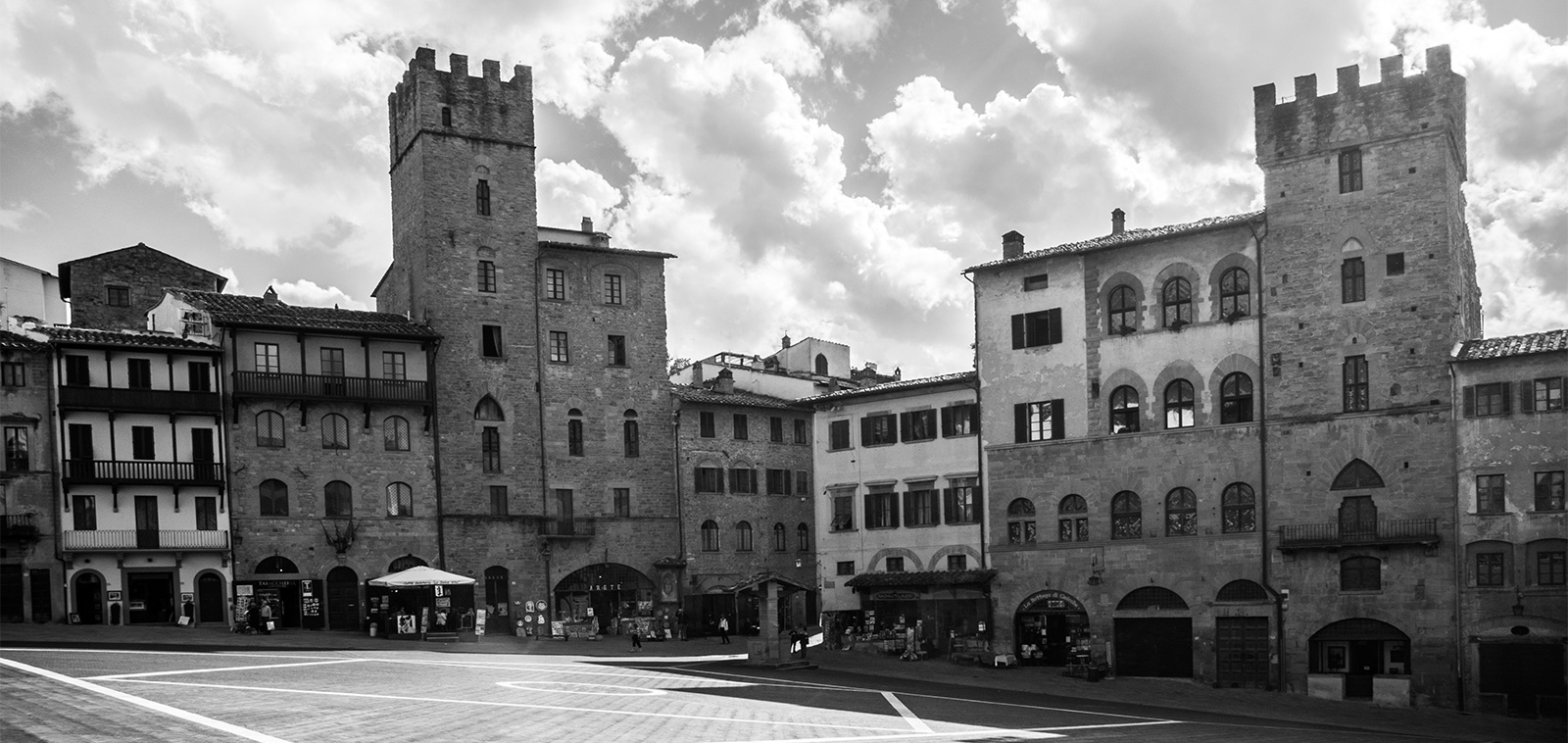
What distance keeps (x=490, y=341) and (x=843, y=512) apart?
18.7 metres

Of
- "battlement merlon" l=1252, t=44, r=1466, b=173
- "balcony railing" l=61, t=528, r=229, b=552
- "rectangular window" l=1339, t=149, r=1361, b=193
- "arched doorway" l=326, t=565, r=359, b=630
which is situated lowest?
"arched doorway" l=326, t=565, r=359, b=630

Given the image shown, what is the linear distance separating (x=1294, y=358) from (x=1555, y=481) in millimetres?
9734

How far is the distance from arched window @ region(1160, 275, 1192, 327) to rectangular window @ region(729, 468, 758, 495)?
1017 inches

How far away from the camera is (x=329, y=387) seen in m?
61.0

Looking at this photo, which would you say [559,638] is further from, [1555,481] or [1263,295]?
[1555,481]

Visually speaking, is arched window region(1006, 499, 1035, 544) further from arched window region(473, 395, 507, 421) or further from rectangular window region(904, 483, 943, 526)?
arched window region(473, 395, 507, 421)

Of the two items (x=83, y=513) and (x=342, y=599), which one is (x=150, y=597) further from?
(x=342, y=599)

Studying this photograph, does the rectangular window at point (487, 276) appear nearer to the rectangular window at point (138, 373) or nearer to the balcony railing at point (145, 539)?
the rectangular window at point (138, 373)

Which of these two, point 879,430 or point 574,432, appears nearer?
point 879,430

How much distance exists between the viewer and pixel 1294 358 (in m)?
52.1

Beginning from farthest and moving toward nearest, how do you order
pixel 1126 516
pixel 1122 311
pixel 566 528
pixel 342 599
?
pixel 566 528
pixel 342 599
pixel 1122 311
pixel 1126 516

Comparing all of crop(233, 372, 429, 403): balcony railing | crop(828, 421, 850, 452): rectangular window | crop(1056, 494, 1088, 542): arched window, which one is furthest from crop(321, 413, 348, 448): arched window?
crop(1056, 494, 1088, 542): arched window

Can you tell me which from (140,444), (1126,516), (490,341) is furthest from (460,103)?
(1126,516)

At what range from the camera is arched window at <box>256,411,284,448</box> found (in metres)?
59.4
